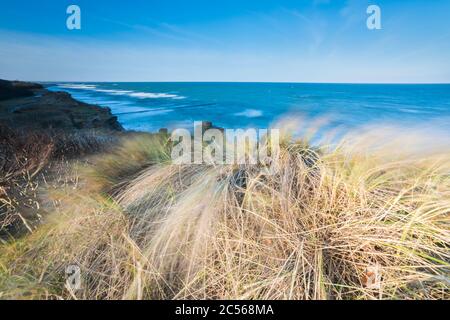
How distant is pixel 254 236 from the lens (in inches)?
73.5

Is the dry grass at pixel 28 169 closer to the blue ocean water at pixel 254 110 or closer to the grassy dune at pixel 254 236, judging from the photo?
the grassy dune at pixel 254 236

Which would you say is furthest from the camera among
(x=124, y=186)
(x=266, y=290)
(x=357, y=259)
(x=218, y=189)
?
(x=124, y=186)

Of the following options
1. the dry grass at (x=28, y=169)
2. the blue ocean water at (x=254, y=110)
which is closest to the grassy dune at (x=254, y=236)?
the dry grass at (x=28, y=169)

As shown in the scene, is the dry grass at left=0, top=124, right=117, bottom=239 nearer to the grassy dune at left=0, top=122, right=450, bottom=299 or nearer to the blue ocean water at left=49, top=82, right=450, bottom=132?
the grassy dune at left=0, top=122, right=450, bottom=299

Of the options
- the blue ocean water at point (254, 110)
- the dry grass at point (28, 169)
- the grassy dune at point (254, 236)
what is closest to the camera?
the grassy dune at point (254, 236)

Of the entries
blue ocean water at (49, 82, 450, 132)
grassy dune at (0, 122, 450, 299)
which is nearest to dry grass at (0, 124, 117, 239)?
grassy dune at (0, 122, 450, 299)

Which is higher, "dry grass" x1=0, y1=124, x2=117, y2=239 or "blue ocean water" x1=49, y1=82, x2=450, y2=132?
"blue ocean water" x1=49, y1=82, x2=450, y2=132

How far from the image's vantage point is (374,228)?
1732mm

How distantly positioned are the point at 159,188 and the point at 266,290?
51.9 inches

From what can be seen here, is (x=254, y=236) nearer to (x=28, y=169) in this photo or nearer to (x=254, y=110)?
(x=28, y=169)

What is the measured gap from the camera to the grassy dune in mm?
1536

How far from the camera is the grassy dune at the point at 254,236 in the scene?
154 cm
